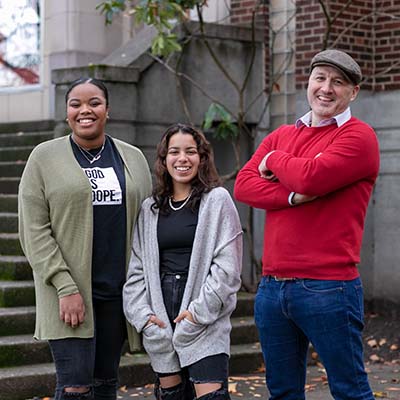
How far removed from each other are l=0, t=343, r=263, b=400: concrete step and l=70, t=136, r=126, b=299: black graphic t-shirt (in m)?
2.36

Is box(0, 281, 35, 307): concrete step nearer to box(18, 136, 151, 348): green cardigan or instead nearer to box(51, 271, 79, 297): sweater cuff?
box(18, 136, 151, 348): green cardigan

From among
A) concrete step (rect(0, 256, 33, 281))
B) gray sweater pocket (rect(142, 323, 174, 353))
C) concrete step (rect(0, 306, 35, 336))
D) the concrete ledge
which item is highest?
the concrete ledge

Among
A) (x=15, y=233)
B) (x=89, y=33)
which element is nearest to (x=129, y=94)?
(x=15, y=233)

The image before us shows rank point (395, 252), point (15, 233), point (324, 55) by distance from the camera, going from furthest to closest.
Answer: point (395, 252)
point (15, 233)
point (324, 55)

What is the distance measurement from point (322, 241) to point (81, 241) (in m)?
1.22

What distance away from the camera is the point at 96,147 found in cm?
518

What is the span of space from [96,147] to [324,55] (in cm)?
132

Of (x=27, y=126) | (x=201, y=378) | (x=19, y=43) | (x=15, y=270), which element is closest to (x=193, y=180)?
(x=201, y=378)

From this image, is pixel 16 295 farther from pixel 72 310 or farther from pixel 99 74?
pixel 72 310

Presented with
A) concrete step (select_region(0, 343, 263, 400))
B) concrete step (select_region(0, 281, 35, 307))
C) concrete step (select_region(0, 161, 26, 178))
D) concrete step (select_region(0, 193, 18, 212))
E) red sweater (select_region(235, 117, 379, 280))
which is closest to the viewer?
red sweater (select_region(235, 117, 379, 280))

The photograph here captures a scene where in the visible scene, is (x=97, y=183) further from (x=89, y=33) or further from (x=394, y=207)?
(x=89, y=33)

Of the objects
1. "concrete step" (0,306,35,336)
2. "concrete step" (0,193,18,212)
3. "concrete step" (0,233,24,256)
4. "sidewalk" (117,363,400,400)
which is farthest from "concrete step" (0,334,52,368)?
"concrete step" (0,193,18,212)

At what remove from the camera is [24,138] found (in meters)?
11.0

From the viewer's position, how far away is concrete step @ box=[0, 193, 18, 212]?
974 cm
